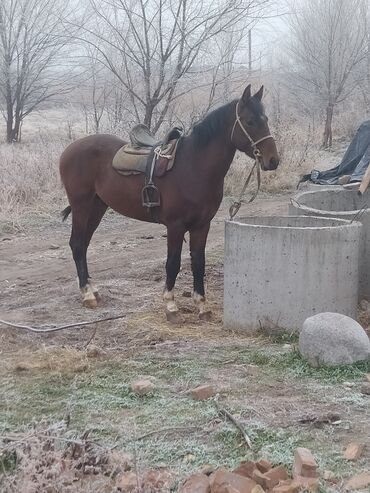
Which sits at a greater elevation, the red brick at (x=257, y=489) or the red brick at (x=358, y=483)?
the red brick at (x=257, y=489)

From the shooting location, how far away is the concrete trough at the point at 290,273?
548cm

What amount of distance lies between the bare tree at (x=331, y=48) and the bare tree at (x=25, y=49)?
365 inches

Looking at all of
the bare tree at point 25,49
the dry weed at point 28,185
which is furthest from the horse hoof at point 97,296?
the bare tree at point 25,49

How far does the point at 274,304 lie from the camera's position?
18.2 ft

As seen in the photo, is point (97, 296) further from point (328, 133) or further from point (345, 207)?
point (328, 133)

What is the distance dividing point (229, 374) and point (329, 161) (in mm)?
16053

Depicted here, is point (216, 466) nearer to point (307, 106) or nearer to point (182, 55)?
point (182, 55)

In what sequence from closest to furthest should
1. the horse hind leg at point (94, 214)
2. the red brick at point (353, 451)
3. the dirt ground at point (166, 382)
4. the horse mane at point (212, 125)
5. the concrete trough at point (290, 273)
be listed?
the red brick at point (353, 451), the dirt ground at point (166, 382), the concrete trough at point (290, 273), the horse mane at point (212, 125), the horse hind leg at point (94, 214)

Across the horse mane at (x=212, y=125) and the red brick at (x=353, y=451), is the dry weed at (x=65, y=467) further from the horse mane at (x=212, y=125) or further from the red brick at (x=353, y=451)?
the horse mane at (x=212, y=125)

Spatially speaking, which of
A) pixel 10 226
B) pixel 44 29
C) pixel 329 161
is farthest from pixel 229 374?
pixel 44 29

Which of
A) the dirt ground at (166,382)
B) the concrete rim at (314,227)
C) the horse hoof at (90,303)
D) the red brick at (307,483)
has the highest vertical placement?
the concrete rim at (314,227)

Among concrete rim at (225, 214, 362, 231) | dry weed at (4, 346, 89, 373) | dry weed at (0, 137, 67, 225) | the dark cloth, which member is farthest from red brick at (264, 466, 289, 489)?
dry weed at (0, 137, 67, 225)

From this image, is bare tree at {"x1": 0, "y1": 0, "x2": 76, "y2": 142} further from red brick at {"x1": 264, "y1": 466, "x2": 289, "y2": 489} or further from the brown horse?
red brick at {"x1": 264, "y1": 466, "x2": 289, "y2": 489}

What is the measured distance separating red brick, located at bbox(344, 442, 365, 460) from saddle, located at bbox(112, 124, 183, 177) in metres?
3.33
